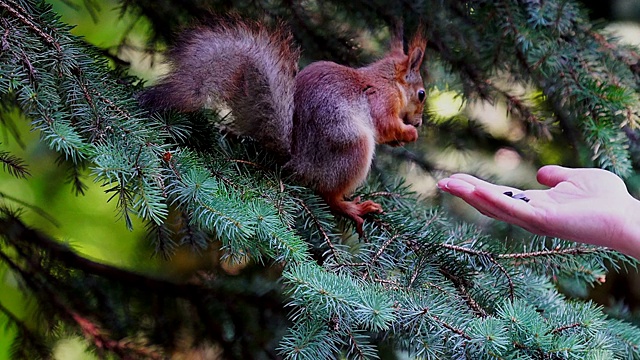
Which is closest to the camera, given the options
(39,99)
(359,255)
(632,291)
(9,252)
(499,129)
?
(39,99)

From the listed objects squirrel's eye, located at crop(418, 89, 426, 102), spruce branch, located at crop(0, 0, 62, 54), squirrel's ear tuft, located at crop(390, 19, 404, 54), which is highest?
spruce branch, located at crop(0, 0, 62, 54)

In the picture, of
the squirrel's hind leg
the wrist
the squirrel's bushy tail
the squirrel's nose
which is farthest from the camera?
the squirrel's nose

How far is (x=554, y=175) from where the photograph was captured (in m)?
1.20

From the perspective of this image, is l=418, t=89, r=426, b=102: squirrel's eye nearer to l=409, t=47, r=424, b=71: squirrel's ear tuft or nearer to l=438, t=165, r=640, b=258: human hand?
l=409, t=47, r=424, b=71: squirrel's ear tuft

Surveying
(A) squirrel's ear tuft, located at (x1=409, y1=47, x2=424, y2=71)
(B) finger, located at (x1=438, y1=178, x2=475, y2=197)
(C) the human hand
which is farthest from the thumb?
(A) squirrel's ear tuft, located at (x1=409, y1=47, x2=424, y2=71)

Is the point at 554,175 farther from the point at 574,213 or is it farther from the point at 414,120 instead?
the point at 414,120

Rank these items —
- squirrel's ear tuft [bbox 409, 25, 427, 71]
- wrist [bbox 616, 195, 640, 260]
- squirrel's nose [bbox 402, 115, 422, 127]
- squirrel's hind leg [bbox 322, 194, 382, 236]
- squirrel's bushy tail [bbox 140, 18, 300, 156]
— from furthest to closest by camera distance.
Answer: squirrel's nose [bbox 402, 115, 422, 127] → squirrel's ear tuft [bbox 409, 25, 427, 71] → squirrel's hind leg [bbox 322, 194, 382, 236] → squirrel's bushy tail [bbox 140, 18, 300, 156] → wrist [bbox 616, 195, 640, 260]

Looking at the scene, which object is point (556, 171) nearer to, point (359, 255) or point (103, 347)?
point (359, 255)

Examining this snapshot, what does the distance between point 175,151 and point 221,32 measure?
310 mm

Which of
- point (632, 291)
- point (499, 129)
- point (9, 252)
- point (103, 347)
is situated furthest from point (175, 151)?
point (632, 291)

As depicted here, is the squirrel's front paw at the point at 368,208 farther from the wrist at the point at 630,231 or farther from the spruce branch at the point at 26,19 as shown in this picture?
the spruce branch at the point at 26,19

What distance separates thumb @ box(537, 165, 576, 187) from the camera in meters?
1.18

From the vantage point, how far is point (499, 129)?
1.92 m

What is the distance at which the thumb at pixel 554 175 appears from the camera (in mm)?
1178
